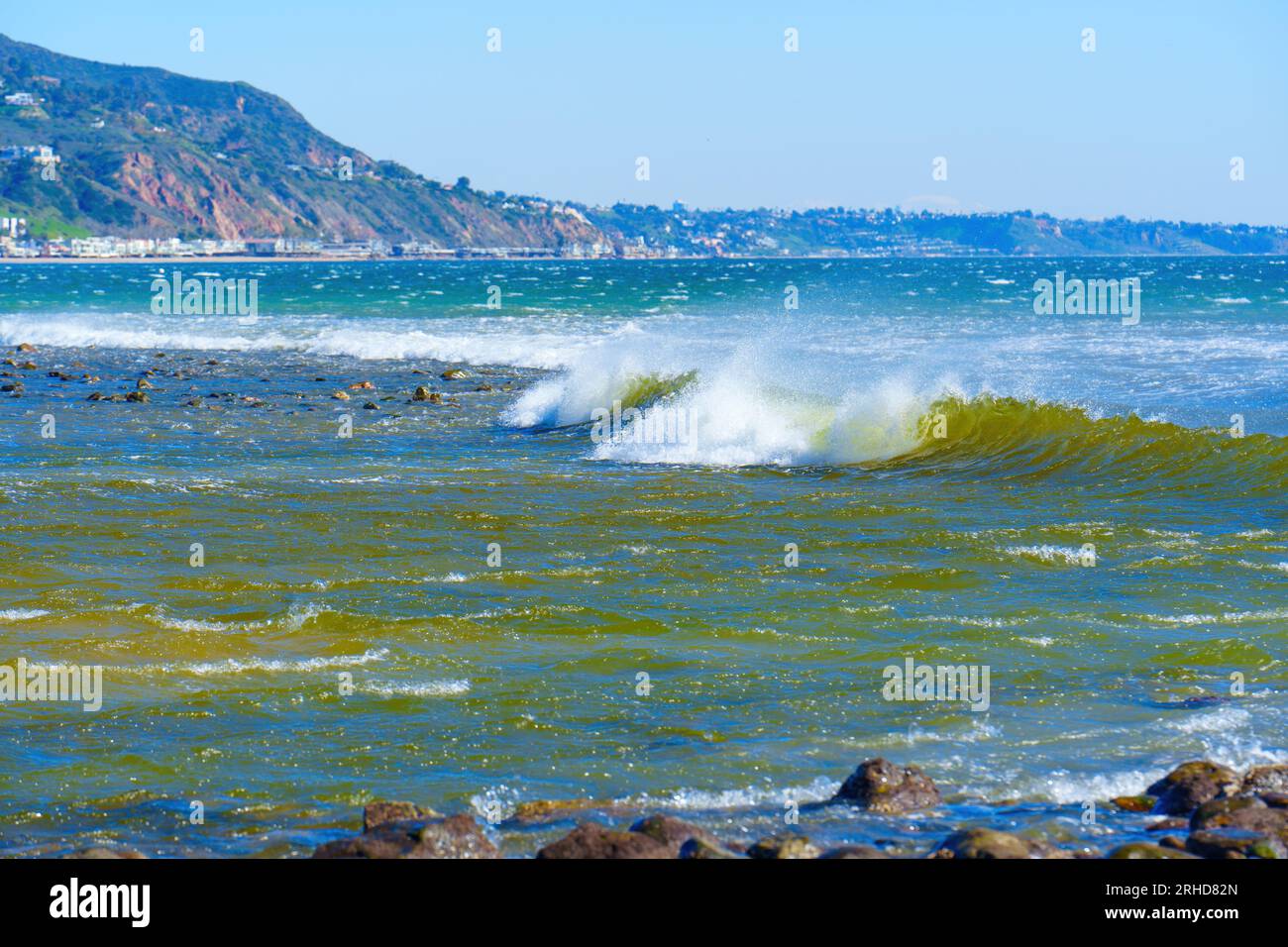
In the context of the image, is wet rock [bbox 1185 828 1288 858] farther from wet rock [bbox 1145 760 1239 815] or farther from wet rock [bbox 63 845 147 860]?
wet rock [bbox 63 845 147 860]

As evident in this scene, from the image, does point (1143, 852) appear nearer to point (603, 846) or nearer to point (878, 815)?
point (878, 815)

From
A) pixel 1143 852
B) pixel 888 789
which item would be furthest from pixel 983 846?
pixel 888 789

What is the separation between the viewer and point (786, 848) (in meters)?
6.63

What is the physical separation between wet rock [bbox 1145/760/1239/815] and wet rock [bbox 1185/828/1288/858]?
25.4 inches

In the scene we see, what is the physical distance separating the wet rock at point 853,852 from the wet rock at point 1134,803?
5.31 feet

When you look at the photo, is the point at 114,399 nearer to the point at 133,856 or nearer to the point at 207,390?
the point at 207,390

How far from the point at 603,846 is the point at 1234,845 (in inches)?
108

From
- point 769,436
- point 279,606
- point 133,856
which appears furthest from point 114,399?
point 133,856

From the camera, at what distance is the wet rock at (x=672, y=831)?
6.67m

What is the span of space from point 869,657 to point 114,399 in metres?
24.2

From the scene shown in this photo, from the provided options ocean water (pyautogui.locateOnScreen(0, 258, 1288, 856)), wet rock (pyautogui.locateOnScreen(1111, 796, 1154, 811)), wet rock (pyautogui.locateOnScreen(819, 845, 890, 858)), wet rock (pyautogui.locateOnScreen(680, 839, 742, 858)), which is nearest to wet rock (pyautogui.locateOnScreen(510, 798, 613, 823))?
→ ocean water (pyautogui.locateOnScreen(0, 258, 1288, 856))

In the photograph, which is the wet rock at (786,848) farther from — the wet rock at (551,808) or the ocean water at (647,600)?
the wet rock at (551,808)

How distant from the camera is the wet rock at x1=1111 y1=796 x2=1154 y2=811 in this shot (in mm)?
7646
